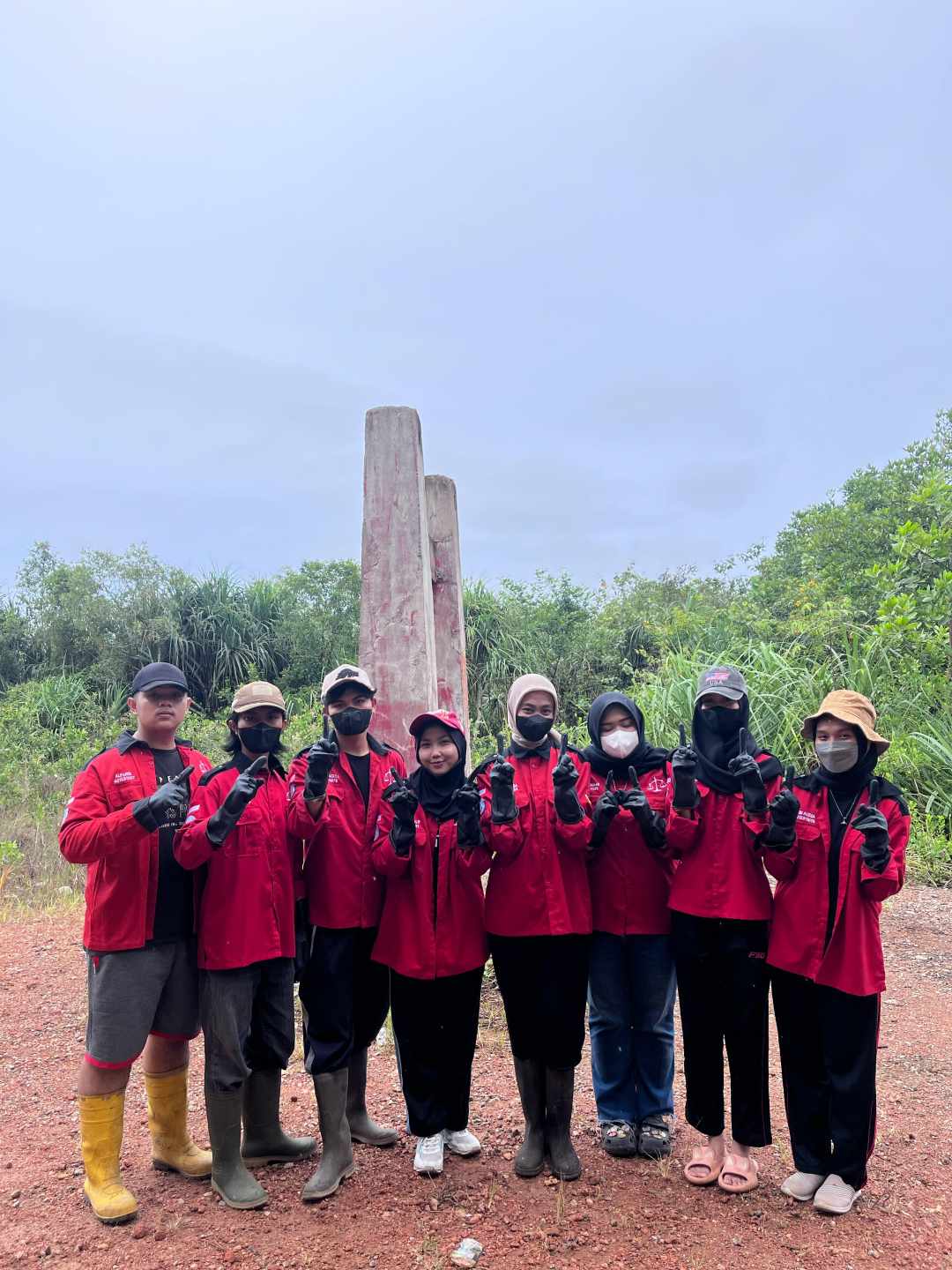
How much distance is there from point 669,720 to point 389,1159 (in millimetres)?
6895

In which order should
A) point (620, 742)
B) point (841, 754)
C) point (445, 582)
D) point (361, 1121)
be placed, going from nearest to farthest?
point (841, 754) < point (620, 742) < point (361, 1121) < point (445, 582)

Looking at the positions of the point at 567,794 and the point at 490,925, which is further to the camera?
the point at 490,925

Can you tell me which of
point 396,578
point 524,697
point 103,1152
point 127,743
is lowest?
point 103,1152

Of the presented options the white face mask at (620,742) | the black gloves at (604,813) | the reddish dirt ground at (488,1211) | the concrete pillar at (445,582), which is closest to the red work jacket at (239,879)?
the reddish dirt ground at (488,1211)

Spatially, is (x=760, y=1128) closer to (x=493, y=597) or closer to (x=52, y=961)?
(x=52, y=961)

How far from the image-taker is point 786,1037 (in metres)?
3.24

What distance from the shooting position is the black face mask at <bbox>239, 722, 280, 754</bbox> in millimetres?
3389

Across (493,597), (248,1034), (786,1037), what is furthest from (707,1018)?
(493,597)

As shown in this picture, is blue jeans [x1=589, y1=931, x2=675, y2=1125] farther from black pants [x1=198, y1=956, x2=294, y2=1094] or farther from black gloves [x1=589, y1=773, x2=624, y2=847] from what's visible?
black pants [x1=198, y1=956, x2=294, y2=1094]

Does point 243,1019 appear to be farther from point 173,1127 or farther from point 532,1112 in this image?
point 532,1112

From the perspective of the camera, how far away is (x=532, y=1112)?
133 inches

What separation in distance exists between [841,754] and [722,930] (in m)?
0.73

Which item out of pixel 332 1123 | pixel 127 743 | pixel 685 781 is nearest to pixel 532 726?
pixel 685 781

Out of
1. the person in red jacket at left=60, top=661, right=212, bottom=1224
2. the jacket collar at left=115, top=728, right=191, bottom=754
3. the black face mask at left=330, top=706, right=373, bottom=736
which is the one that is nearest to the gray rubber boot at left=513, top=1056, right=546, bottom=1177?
the person in red jacket at left=60, top=661, right=212, bottom=1224
